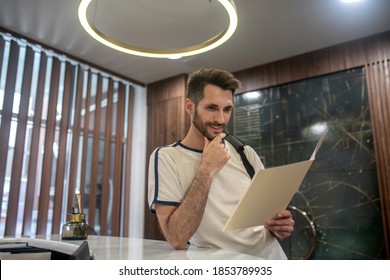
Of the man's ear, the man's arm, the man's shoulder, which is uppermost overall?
the man's ear

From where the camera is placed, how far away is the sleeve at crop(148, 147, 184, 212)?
0.90 meters

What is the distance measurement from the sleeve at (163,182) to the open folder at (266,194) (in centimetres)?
24

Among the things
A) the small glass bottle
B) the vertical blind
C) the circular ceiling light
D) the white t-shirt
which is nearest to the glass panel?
the circular ceiling light

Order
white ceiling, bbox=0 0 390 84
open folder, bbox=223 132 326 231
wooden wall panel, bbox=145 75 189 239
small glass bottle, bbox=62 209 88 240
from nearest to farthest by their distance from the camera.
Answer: open folder, bbox=223 132 326 231, small glass bottle, bbox=62 209 88 240, white ceiling, bbox=0 0 390 84, wooden wall panel, bbox=145 75 189 239

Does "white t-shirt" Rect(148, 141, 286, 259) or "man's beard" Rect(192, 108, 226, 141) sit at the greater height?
"man's beard" Rect(192, 108, 226, 141)

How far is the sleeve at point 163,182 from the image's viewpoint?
90 centimetres

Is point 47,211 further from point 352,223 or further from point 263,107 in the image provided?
point 352,223

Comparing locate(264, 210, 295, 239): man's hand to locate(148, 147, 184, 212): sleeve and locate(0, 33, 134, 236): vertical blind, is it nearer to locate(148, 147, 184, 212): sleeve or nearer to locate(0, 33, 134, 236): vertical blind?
locate(148, 147, 184, 212): sleeve

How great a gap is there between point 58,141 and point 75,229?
5.54 ft

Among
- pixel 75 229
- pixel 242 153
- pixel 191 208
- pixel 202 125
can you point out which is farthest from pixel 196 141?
pixel 75 229

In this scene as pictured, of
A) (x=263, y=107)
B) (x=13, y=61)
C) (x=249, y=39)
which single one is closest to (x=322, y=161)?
(x=263, y=107)

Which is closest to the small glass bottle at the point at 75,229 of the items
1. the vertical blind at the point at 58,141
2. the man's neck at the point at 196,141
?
the man's neck at the point at 196,141

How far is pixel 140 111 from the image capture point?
339cm

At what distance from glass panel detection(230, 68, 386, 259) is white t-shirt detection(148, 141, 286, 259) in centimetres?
157
